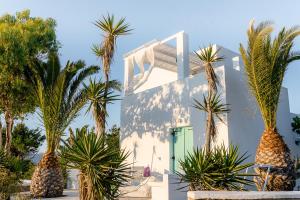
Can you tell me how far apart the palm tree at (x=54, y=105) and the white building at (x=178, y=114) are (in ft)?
14.7

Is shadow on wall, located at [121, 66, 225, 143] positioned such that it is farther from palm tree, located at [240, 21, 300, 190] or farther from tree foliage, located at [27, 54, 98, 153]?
tree foliage, located at [27, 54, 98, 153]

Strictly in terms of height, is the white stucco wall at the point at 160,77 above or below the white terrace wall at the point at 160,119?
above

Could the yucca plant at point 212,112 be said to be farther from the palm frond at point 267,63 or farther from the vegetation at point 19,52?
the vegetation at point 19,52

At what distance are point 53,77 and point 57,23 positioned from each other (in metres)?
5.13

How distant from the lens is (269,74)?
1082 centimetres

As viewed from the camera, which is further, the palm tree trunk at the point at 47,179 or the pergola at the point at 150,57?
the pergola at the point at 150,57

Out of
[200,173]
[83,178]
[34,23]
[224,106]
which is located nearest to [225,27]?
[224,106]

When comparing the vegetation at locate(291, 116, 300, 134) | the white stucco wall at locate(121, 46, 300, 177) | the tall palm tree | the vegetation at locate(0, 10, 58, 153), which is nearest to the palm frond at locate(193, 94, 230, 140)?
the white stucco wall at locate(121, 46, 300, 177)

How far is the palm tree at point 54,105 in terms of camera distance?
1252 cm

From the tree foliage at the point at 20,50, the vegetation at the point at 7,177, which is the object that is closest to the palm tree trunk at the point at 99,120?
the vegetation at the point at 7,177

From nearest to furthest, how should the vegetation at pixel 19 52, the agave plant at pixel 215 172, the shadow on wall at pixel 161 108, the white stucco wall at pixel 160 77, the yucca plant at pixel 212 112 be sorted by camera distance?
1. the agave plant at pixel 215 172
2. the yucca plant at pixel 212 112
3. the vegetation at pixel 19 52
4. the shadow on wall at pixel 161 108
5. the white stucco wall at pixel 160 77

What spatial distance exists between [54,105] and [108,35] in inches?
142

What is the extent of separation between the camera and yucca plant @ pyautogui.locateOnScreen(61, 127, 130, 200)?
7441 millimetres

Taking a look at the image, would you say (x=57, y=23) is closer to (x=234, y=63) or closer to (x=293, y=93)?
(x=234, y=63)
